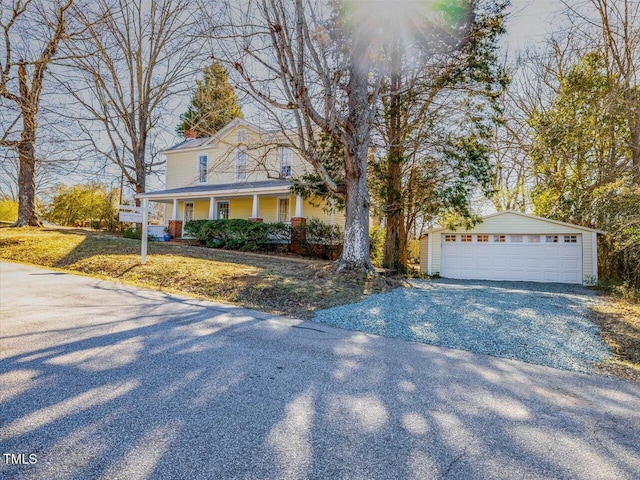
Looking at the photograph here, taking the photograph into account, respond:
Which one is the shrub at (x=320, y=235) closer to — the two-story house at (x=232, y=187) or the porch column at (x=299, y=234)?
the porch column at (x=299, y=234)

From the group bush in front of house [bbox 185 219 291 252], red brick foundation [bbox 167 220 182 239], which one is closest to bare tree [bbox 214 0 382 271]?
bush in front of house [bbox 185 219 291 252]

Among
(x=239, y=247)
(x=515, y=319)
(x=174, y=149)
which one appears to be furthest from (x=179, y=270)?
(x=174, y=149)

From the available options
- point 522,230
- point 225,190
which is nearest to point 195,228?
point 225,190

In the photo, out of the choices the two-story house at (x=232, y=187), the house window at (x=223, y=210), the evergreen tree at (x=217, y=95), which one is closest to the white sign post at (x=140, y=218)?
the evergreen tree at (x=217, y=95)

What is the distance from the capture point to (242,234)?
15398mm

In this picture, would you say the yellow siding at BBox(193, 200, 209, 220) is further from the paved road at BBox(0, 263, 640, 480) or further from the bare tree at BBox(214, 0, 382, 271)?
the paved road at BBox(0, 263, 640, 480)

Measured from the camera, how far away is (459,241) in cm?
1501

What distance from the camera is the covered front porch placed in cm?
1678

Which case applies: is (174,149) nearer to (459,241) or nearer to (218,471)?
(459,241)

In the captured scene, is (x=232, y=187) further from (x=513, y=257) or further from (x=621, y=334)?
(x=621, y=334)

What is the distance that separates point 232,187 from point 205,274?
33.5ft

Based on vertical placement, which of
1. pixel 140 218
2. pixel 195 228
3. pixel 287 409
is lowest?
pixel 287 409

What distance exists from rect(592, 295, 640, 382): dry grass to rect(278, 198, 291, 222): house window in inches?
518

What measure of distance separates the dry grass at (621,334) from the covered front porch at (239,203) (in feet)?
36.2
